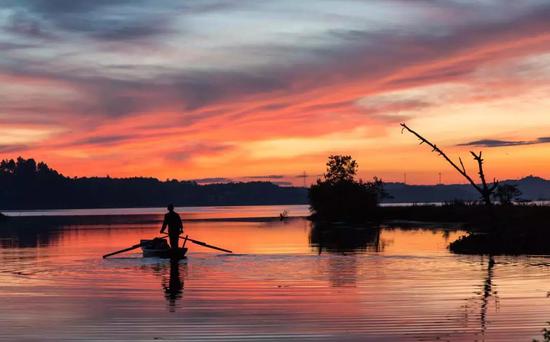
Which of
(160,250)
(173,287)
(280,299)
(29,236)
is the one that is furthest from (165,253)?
(29,236)

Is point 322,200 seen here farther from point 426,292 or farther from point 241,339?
point 241,339

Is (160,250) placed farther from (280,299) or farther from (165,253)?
(280,299)

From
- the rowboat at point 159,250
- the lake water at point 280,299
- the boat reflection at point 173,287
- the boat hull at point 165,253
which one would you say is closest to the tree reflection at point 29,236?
the rowboat at point 159,250

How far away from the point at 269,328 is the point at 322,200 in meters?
115

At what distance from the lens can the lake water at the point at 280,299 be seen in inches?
709

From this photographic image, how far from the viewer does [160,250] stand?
42.7m

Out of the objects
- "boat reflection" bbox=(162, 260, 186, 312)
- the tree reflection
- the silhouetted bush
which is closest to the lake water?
"boat reflection" bbox=(162, 260, 186, 312)

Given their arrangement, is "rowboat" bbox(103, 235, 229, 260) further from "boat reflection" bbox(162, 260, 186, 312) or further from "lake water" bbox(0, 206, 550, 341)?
"boat reflection" bbox(162, 260, 186, 312)

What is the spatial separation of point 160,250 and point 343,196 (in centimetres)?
8771

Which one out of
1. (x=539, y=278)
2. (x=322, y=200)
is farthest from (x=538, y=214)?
(x=322, y=200)

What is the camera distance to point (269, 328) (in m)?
18.5

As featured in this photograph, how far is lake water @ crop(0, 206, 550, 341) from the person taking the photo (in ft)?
59.1

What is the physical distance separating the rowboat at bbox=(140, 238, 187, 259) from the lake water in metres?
0.58

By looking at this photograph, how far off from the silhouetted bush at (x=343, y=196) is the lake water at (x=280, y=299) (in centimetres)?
8407
